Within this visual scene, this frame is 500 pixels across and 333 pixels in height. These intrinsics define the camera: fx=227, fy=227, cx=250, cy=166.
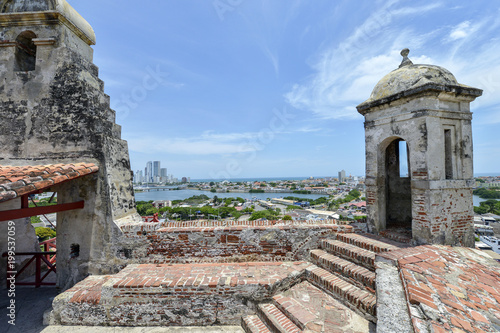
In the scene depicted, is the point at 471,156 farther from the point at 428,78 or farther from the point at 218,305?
the point at 218,305

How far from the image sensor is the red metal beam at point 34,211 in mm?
3176

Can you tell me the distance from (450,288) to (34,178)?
228 inches

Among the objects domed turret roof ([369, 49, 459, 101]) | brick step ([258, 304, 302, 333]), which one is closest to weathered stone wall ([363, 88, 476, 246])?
domed turret roof ([369, 49, 459, 101])

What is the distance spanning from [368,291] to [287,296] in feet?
4.15

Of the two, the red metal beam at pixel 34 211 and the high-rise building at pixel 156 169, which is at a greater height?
the high-rise building at pixel 156 169

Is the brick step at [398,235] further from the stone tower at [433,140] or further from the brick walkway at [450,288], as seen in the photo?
the brick walkway at [450,288]

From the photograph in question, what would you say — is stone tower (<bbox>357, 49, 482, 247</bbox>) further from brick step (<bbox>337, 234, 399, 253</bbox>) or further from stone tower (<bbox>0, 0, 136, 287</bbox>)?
stone tower (<bbox>0, 0, 136, 287</bbox>)

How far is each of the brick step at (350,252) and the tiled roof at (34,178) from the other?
4864mm

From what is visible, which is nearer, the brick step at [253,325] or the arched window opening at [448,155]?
the brick step at [253,325]

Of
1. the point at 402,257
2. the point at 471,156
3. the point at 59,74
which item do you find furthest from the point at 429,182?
the point at 59,74

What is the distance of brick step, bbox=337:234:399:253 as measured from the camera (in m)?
3.97

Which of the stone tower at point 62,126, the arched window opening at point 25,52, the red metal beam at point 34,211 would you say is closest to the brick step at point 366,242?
the stone tower at point 62,126

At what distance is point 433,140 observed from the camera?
422 centimetres

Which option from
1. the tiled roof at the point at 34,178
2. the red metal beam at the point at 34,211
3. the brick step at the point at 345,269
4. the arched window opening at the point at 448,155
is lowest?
the brick step at the point at 345,269
